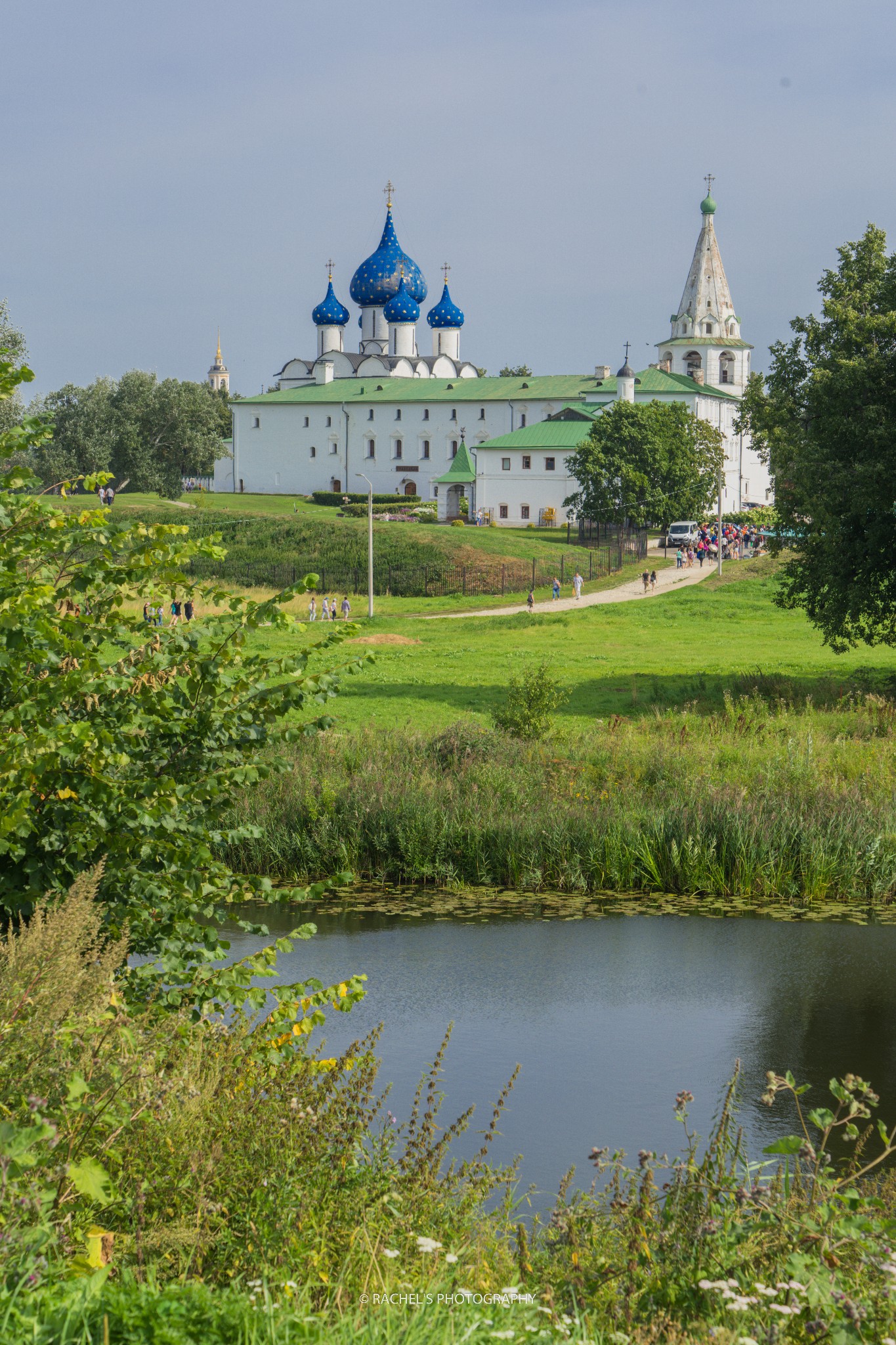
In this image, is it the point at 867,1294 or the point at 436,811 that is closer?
the point at 867,1294

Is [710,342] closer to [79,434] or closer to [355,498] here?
[355,498]

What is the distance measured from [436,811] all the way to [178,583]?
10406 millimetres

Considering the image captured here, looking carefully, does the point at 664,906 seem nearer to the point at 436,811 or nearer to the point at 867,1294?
the point at 436,811

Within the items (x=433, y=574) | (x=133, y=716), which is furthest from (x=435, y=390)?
(x=133, y=716)

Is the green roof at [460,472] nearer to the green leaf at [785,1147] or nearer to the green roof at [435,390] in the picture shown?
the green roof at [435,390]

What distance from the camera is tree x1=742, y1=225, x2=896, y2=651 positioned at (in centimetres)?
2258

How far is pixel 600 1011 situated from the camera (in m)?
11.8

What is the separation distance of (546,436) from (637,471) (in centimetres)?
1353

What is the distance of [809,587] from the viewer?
24953 mm

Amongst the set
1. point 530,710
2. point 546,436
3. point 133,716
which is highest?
point 546,436

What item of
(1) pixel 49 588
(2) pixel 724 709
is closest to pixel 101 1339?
(1) pixel 49 588

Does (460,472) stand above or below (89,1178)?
above

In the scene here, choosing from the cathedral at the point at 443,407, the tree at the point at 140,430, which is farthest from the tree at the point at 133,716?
the cathedral at the point at 443,407

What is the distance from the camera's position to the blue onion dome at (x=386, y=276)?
333ft
